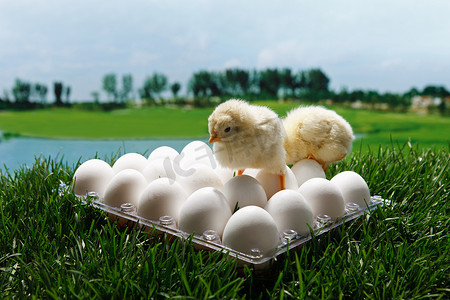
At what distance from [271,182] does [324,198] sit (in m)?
0.17

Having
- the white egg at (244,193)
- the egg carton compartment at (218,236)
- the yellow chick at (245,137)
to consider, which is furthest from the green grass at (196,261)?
the yellow chick at (245,137)

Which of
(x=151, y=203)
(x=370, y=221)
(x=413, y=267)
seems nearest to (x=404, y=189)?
(x=370, y=221)

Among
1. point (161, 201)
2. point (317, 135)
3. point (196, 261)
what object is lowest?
point (196, 261)

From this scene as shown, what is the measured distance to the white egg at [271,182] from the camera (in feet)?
4.27

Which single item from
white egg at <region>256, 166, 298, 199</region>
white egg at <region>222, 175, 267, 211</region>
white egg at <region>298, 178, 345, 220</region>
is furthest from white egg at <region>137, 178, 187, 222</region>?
white egg at <region>298, 178, 345, 220</region>

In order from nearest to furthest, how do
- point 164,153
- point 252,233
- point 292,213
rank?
point 252,233 → point 292,213 → point 164,153

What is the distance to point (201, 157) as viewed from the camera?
150 centimetres

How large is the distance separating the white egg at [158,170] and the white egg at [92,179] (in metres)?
0.14

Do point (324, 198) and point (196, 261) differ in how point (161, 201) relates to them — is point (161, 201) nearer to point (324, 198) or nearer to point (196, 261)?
point (196, 261)

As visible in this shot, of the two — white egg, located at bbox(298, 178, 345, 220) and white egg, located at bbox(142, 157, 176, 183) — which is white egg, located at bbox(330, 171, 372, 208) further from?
white egg, located at bbox(142, 157, 176, 183)

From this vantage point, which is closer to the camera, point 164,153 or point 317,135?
point 317,135

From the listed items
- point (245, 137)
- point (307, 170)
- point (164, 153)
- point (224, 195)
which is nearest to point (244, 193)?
point (224, 195)

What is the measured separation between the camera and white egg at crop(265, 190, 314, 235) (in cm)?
112

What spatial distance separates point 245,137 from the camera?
3.94 feet
